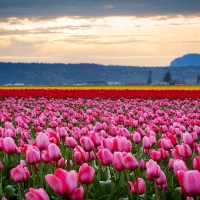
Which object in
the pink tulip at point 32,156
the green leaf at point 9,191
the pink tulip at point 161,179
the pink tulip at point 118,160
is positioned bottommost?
the green leaf at point 9,191

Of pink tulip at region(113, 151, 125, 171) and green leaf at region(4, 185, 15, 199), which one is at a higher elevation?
pink tulip at region(113, 151, 125, 171)

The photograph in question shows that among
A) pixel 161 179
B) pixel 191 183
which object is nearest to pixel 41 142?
pixel 161 179

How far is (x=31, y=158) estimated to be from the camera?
12.6ft

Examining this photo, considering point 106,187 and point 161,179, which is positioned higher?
point 161,179

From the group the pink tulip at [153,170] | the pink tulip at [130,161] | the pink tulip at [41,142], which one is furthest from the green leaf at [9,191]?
the pink tulip at [153,170]

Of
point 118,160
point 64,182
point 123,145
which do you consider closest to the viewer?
point 64,182

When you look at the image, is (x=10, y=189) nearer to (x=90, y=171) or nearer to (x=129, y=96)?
(x=90, y=171)

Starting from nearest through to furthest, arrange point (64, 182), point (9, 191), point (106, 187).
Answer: point (64, 182) < point (106, 187) < point (9, 191)

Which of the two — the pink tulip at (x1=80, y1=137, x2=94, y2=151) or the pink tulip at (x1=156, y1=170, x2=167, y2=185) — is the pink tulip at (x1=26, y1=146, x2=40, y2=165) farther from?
the pink tulip at (x1=156, y1=170, x2=167, y2=185)

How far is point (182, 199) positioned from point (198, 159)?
1.03m

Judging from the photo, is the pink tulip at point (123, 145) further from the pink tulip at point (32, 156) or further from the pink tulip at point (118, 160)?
the pink tulip at point (32, 156)

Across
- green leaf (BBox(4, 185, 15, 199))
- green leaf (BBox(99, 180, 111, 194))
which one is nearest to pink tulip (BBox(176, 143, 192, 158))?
green leaf (BBox(99, 180, 111, 194))

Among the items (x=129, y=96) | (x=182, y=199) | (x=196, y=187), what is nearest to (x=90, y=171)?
(x=196, y=187)

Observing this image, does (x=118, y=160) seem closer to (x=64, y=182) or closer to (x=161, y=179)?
(x=161, y=179)
